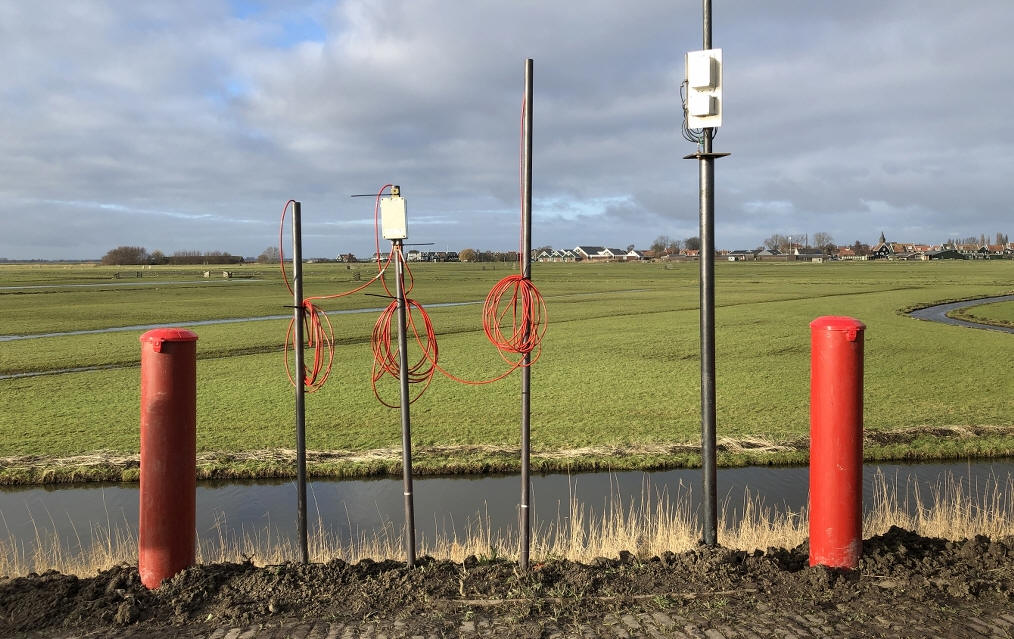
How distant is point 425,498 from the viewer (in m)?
11.2

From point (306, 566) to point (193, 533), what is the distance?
862 millimetres

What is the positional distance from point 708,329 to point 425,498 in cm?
627

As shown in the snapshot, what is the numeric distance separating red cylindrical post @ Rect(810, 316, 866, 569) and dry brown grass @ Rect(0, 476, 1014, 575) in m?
1.51

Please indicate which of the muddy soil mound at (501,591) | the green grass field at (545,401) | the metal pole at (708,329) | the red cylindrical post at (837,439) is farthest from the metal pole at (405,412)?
the green grass field at (545,401)

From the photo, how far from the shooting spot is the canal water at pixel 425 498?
10.1 m

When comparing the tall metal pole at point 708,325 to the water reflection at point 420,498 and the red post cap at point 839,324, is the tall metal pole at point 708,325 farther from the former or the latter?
the water reflection at point 420,498

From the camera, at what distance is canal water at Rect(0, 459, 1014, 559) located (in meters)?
10.1

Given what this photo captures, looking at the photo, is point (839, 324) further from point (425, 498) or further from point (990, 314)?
point (990, 314)

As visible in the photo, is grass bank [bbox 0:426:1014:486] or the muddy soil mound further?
grass bank [bbox 0:426:1014:486]

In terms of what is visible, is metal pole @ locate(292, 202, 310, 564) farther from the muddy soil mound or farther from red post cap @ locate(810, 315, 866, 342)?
red post cap @ locate(810, 315, 866, 342)

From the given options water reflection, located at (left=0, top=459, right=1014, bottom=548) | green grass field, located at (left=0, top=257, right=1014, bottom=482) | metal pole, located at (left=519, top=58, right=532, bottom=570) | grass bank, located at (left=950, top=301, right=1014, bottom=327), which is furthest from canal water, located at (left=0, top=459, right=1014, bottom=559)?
grass bank, located at (left=950, top=301, right=1014, bottom=327)

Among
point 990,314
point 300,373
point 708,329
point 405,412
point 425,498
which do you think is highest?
point 708,329

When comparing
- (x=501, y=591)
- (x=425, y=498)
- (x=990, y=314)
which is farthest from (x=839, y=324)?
(x=990, y=314)

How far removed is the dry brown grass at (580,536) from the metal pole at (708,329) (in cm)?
118
